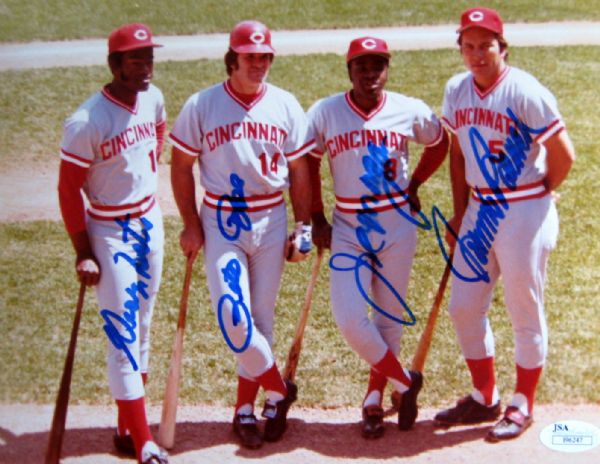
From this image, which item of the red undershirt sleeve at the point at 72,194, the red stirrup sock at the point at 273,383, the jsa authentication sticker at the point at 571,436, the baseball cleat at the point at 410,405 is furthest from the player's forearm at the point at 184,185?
the jsa authentication sticker at the point at 571,436

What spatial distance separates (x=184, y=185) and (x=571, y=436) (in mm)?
1845

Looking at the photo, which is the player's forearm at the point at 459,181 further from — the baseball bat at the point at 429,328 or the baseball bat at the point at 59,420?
the baseball bat at the point at 59,420

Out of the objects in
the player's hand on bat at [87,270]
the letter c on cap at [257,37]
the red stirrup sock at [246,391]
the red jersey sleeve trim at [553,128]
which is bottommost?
the red stirrup sock at [246,391]

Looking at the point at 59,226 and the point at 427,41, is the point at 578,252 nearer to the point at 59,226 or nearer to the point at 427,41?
the point at 427,41

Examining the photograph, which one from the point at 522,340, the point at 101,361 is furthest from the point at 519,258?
the point at 101,361

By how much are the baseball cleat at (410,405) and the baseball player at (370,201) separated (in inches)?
0.6

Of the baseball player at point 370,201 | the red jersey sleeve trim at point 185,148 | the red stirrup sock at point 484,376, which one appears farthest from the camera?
the red stirrup sock at point 484,376

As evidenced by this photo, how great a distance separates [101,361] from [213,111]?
5.98 ft

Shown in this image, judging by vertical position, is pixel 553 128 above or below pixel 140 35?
below

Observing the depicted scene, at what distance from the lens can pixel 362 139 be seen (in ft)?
12.4

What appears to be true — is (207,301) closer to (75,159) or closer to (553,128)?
(75,159)

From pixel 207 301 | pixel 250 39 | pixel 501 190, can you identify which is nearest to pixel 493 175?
pixel 501 190

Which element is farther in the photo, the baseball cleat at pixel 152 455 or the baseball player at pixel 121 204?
the baseball cleat at pixel 152 455

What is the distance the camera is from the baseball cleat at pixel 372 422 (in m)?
3.96
